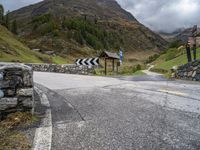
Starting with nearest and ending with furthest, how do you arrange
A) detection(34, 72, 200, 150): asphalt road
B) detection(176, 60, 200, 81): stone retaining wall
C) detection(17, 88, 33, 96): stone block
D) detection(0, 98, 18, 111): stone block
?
1. detection(34, 72, 200, 150): asphalt road
2. detection(0, 98, 18, 111): stone block
3. detection(17, 88, 33, 96): stone block
4. detection(176, 60, 200, 81): stone retaining wall

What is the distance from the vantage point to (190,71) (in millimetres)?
15305

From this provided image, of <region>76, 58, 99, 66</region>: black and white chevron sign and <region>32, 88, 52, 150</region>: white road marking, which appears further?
<region>76, 58, 99, 66</region>: black and white chevron sign

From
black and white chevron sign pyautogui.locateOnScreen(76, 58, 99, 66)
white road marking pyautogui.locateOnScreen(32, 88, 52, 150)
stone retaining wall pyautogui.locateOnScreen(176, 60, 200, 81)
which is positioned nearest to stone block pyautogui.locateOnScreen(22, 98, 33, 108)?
white road marking pyautogui.locateOnScreen(32, 88, 52, 150)

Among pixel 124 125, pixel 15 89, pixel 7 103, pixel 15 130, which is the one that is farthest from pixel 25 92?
pixel 124 125

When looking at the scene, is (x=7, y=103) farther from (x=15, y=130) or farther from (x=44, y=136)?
(x=44, y=136)

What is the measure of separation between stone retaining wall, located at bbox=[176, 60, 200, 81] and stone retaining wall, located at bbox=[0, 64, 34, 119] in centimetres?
1199

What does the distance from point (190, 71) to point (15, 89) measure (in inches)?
518

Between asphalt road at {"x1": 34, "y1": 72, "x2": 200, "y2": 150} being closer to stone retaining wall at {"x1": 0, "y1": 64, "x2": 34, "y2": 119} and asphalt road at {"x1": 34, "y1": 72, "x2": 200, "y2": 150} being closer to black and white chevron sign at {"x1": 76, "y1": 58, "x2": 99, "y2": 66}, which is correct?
stone retaining wall at {"x1": 0, "y1": 64, "x2": 34, "y2": 119}

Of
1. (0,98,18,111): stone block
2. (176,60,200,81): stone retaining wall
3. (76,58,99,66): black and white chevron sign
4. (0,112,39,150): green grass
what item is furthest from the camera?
(76,58,99,66): black and white chevron sign

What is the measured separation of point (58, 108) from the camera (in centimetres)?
550

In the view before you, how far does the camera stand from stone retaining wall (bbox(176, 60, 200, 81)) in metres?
14.3

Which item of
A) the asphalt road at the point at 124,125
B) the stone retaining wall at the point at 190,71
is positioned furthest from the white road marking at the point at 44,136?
the stone retaining wall at the point at 190,71

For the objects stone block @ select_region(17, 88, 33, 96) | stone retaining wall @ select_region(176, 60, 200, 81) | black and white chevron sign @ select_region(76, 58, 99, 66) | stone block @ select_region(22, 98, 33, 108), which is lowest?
stone block @ select_region(22, 98, 33, 108)

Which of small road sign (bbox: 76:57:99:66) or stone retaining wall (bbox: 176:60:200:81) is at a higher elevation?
small road sign (bbox: 76:57:99:66)
